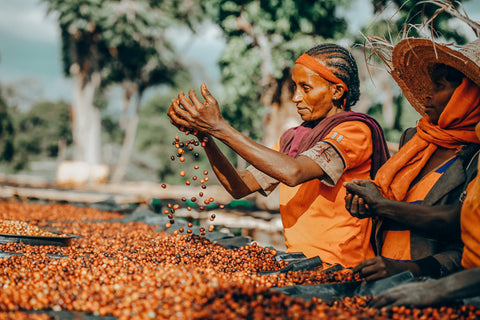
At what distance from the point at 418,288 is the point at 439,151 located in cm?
91

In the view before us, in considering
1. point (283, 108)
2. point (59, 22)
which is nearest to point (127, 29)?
point (59, 22)

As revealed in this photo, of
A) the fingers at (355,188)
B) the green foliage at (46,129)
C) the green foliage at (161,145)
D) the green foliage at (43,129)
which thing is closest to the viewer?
the fingers at (355,188)

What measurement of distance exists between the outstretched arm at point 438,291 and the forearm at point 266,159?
720 mm

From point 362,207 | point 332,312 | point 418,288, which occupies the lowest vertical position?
point 332,312

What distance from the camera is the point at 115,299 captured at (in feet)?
5.71

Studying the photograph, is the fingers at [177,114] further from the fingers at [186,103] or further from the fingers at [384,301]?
the fingers at [384,301]

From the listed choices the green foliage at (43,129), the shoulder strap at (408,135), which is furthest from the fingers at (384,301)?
the green foliage at (43,129)

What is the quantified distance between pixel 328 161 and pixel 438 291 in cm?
84

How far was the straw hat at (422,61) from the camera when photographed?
197 centimetres

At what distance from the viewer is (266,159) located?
2131mm

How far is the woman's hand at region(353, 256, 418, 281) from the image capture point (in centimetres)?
195

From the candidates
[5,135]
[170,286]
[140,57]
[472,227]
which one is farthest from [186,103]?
[5,135]

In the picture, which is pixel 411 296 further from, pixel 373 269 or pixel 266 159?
pixel 266 159

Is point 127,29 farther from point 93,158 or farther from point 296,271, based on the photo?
point 296,271
